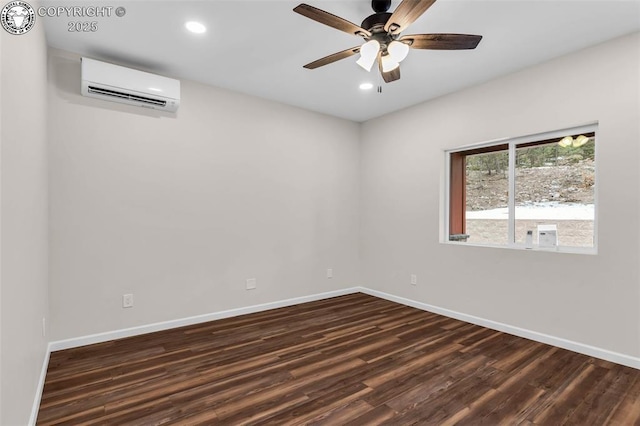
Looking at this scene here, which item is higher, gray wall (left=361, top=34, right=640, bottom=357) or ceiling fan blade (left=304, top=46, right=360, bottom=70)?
ceiling fan blade (left=304, top=46, right=360, bottom=70)

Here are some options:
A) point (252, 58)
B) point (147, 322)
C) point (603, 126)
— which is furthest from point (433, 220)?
point (147, 322)

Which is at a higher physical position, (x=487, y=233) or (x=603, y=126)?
(x=603, y=126)

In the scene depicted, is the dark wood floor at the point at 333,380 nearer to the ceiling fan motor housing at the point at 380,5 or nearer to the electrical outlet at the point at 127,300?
the electrical outlet at the point at 127,300

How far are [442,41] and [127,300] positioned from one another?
354 centimetres

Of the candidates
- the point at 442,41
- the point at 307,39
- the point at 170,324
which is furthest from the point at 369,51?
the point at 170,324

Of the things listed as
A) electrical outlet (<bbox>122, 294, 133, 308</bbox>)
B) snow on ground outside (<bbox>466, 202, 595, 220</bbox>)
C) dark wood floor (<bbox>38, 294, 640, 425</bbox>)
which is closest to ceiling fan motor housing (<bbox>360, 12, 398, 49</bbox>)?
snow on ground outside (<bbox>466, 202, 595, 220</bbox>)

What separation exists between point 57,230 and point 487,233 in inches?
171

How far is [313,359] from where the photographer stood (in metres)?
2.77

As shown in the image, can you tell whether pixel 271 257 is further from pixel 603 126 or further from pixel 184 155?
pixel 603 126

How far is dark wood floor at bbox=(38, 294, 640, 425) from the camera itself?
2.00 m

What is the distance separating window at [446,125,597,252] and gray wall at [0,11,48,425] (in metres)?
3.99

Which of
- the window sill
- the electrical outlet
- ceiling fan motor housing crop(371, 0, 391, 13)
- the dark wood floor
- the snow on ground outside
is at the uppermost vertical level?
ceiling fan motor housing crop(371, 0, 391, 13)

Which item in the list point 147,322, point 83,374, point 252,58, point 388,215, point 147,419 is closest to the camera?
point 147,419

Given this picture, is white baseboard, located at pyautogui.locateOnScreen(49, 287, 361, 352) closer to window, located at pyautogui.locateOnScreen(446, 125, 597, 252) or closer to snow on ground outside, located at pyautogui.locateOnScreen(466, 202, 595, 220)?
window, located at pyautogui.locateOnScreen(446, 125, 597, 252)
